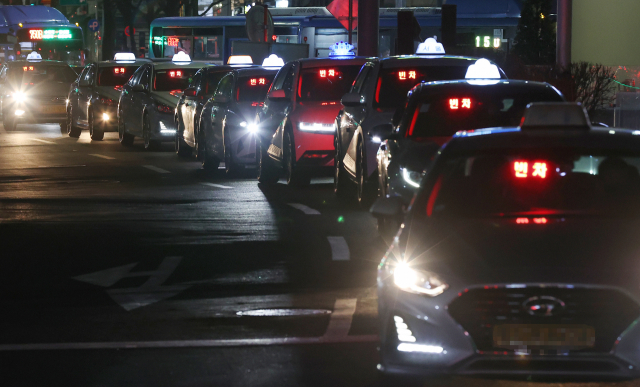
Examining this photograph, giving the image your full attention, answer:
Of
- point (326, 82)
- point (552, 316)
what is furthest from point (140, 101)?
point (552, 316)

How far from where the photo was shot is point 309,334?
739cm

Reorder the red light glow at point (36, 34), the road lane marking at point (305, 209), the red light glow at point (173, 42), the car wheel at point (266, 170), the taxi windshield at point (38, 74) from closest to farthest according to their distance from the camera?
the road lane marking at point (305, 209)
the car wheel at point (266, 170)
the taxi windshield at point (38, 74)
the red light glow at point (173, 42)
the red light glow at point (36, 34)

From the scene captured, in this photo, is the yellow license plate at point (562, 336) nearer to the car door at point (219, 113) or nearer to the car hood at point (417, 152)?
the car hood at point (417, 152)

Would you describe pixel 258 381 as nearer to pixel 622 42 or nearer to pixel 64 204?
pixel 64 204

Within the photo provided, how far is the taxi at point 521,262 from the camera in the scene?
17.4 feet

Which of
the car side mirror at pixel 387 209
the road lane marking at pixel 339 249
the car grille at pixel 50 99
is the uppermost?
the car side mirror at pixel 387 209

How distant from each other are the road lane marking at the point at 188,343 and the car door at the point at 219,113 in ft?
41.2

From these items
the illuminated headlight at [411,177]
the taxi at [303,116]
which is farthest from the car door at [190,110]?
the illuminated headlight at [411,177]

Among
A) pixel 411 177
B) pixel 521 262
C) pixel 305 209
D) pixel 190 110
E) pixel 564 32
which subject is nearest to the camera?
pixel 521 262

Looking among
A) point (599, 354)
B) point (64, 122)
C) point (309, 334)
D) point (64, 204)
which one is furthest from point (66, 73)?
point (599, 354)

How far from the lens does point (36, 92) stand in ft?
112

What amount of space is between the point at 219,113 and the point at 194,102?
101 inches

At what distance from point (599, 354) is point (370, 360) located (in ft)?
5.52

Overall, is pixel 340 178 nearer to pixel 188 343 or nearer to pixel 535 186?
pixel 188 343
